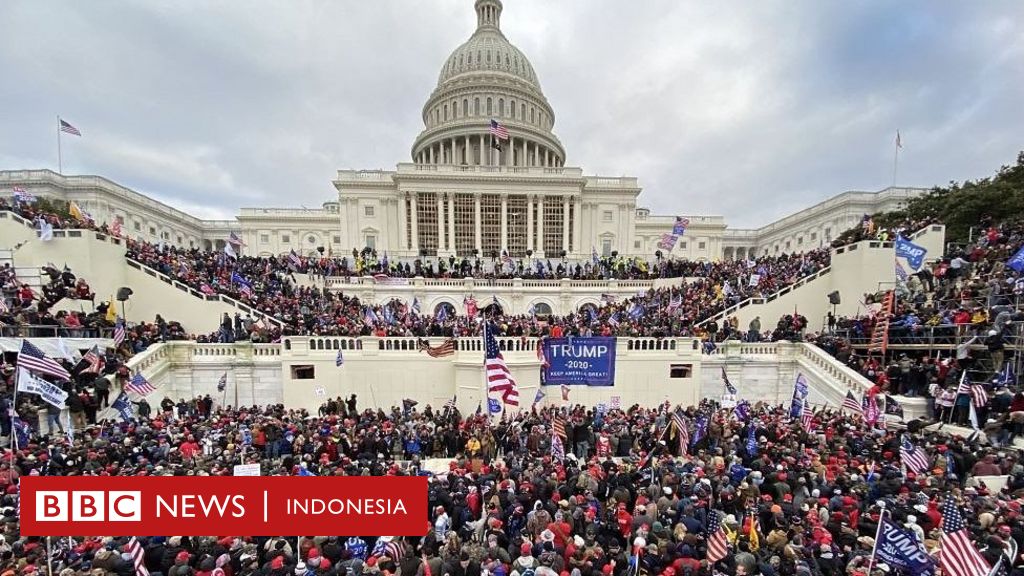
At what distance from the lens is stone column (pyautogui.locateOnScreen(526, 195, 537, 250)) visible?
170ft

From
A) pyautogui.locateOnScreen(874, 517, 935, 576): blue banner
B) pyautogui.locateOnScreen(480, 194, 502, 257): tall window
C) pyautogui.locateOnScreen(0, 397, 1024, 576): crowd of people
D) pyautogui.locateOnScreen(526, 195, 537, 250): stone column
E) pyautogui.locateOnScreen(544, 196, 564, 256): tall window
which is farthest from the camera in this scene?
pyautogui.locateOnScreen(544, 196, 564, 256): tall window

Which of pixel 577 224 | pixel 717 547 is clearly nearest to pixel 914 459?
pixel 717 547

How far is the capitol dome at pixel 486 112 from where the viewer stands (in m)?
67.3

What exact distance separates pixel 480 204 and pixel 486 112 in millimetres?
25056

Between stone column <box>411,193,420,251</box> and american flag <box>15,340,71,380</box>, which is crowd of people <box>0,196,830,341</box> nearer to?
american flag <box>15,340,71,380</box>

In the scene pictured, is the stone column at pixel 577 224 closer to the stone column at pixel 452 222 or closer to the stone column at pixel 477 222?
the stone column at pixel 477 222

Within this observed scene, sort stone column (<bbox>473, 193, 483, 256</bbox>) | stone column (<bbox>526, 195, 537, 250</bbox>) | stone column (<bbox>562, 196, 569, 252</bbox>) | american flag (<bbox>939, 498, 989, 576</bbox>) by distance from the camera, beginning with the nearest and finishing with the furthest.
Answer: american flag (<bbox>939, 498, 989, 576</bbox>) → stone column (<bbox>473, 193, 483, 256</bbox>) → stone column (<bbox>526, 195, 537, 250</bbox>) → stone column (<bbox>562, 196, 569, 252</bbox>)

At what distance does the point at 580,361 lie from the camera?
13.7 metres

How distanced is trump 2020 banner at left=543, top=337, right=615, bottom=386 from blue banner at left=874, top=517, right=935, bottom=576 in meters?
8.06

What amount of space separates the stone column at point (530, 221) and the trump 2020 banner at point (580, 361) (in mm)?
38941

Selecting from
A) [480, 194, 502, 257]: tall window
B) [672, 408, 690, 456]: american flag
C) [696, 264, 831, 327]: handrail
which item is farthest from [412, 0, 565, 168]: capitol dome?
[672, 408, 690, 456]: american flag

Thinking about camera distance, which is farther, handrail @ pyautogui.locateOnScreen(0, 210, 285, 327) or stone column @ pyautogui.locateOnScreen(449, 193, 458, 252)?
stone column @ pyautogui.locateOnScreen(449, 193, 458, 252)

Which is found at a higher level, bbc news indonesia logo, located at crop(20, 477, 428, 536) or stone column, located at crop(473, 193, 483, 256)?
stone column, located at crop(473, 193, 483, 256)

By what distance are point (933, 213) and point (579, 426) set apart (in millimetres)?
50380
